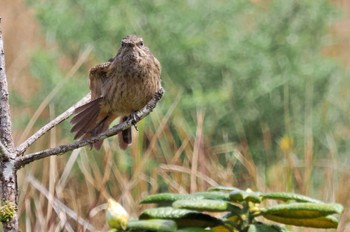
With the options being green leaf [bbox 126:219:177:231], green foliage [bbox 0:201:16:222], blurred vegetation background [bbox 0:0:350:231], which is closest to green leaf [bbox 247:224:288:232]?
green leaf [bbox 126:219:177:231]

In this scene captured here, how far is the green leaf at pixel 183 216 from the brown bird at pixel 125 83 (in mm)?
1309

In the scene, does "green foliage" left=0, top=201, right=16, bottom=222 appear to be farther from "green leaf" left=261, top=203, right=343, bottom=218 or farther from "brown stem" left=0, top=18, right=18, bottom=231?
"green leaf" left=261, top=203, right=343, bottom=218

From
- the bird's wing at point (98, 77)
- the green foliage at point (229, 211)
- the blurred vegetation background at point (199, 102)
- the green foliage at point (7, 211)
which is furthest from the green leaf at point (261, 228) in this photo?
the blurred vegetation background at point (199, 102)

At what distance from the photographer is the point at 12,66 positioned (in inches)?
235

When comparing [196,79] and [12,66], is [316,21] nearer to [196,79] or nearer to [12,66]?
[196,79]

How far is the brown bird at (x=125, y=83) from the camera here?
11.1 feet

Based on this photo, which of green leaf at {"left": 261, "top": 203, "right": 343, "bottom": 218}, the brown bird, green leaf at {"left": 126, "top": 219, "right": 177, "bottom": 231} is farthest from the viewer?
the brown bird

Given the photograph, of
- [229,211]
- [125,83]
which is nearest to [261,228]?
[229,211]

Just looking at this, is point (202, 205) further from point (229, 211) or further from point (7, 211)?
point (7, 211)

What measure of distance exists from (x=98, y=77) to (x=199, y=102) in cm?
131

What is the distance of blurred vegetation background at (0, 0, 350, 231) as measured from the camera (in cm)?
455

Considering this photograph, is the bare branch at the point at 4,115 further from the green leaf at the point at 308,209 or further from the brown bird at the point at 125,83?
the brown bird at the point at 125,83

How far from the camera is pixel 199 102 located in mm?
4754

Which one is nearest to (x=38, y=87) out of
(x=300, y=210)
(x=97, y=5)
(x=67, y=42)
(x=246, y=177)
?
(x=67, y=42)
